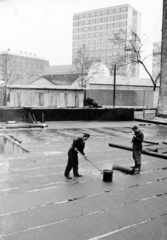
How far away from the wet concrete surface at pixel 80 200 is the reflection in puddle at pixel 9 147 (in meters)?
1.60

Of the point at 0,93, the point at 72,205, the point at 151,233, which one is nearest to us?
the point at 151,233

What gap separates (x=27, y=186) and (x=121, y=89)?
40108 millimetres

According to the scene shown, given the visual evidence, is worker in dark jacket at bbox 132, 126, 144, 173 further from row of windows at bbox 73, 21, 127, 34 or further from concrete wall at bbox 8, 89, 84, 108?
row of windows at bbox 73, 21, 127, 34

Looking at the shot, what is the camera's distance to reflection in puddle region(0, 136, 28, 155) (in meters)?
14.3

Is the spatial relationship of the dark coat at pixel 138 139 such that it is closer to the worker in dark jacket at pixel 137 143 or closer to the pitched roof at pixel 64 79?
the worker in dark jacket at pixel 137 143

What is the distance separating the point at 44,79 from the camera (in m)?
55.2

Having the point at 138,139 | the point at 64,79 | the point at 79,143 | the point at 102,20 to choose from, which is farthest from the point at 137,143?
the point at 102,20

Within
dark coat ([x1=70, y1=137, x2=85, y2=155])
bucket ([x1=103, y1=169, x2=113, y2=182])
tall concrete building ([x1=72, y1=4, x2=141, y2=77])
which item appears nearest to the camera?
bucket ([x1=103, y1=169, x2=113, y2=182])

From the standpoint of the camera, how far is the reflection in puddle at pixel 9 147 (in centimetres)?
1427

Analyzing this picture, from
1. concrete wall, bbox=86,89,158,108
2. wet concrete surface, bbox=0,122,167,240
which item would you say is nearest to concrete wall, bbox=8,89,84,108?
concrete wall, bbox=86,89,158,108

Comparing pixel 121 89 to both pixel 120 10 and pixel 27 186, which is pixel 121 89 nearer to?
pixel 27 186

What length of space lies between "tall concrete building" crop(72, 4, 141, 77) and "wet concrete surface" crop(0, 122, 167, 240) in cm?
12141

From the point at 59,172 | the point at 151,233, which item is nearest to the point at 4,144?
the point at 59,172

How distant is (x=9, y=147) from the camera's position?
50.8 ft
